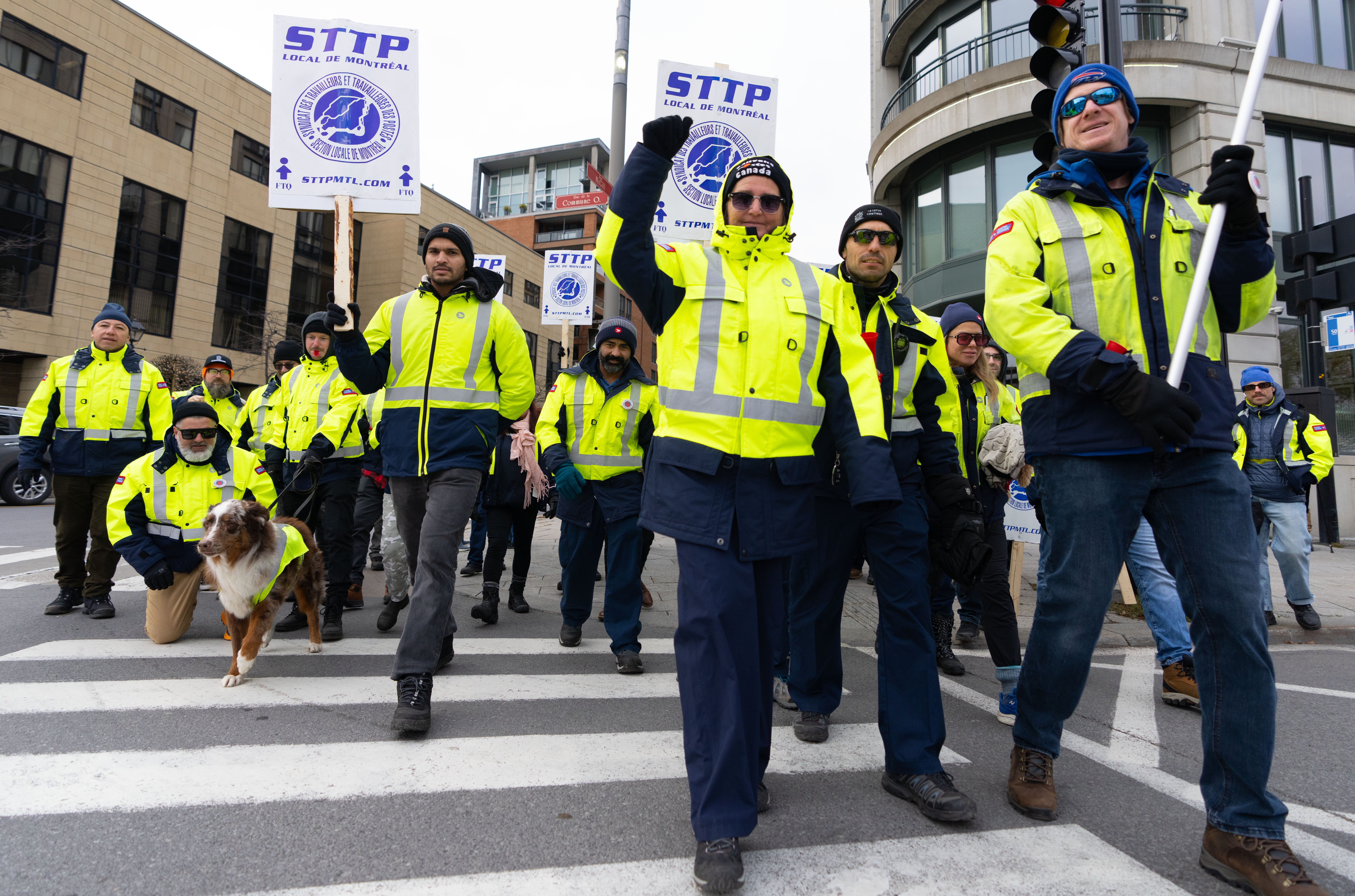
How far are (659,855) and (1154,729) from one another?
2.70 m

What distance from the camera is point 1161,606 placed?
4152 mm

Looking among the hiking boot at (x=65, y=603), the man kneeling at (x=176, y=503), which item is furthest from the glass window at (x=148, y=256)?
the man kneeling at (x=176, y=503)

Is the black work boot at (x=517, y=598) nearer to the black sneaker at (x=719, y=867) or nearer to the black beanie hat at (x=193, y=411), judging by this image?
the black beanie hat at (x=193, y=411)

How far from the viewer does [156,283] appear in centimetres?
2852

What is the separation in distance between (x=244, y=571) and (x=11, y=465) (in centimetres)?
1328

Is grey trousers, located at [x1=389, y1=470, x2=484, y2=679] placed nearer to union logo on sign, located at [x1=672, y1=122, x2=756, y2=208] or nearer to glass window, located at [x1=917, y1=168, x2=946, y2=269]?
union logo on sign, located at [x1=672, y1=122, x2=756, y2=208]

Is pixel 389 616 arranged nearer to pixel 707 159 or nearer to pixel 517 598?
pixel 517 598

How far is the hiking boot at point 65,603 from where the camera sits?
5422mm

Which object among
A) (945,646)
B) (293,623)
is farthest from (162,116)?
(945,646)

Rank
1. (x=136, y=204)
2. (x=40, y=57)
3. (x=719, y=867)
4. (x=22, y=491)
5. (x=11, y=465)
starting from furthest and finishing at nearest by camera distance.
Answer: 1. (x=136, y=204)
2. (x=40, y=57)
3. (x=22, y=491)
4. (x=11, y=465)
5. (x=719, y=867)

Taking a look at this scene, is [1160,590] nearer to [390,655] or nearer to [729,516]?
[729,516]

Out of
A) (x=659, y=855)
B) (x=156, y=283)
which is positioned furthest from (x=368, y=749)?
(x=156, y=283)

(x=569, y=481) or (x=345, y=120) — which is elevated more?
(x=345, y=120)

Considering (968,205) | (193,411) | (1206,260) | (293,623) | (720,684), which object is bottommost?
(293,623)
